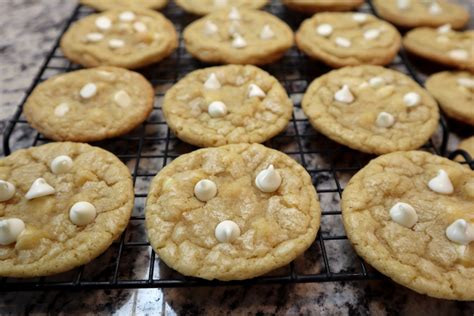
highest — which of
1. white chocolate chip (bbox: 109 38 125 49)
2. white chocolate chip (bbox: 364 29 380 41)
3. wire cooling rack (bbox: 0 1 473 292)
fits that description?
white chocolate chip (bbox: 364 29 380 41)

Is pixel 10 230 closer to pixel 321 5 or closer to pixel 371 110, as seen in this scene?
pixel 371 110

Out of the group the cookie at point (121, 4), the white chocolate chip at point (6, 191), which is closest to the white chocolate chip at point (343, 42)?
the cookie at point (121, 4)

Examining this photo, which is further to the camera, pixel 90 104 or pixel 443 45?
pixel 443 45

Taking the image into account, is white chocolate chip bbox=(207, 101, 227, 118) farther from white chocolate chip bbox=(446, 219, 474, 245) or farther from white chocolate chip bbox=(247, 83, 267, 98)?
white chocolate chip bbox=(446, 219, 474, 245)

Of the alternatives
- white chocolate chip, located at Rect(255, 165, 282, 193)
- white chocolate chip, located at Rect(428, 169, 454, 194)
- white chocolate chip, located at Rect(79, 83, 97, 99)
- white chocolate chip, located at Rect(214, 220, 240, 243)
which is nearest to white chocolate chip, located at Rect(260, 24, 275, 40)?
white chocolate chip, located at Rect(79, 83, 97, 99)

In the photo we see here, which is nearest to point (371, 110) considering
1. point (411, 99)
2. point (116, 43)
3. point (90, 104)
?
point (411, 99)

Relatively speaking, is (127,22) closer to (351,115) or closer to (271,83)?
(271,83)
